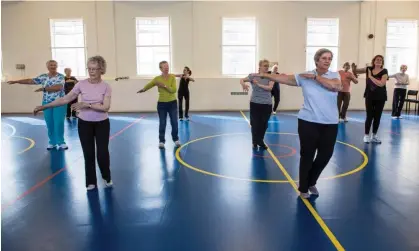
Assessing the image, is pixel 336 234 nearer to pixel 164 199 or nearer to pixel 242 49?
pixel 164 199

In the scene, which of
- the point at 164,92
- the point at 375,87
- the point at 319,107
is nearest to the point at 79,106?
the point at 319,107

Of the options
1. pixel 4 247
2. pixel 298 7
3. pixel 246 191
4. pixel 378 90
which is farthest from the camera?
pixel 298 7

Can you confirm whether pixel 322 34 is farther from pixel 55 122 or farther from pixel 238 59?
pixel 55 122

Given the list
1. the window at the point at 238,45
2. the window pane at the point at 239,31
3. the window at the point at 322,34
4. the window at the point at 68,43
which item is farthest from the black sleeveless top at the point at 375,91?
the window at the point at 68,43

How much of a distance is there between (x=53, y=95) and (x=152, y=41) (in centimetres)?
770

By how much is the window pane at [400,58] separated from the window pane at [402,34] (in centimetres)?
19

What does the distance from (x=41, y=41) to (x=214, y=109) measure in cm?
710

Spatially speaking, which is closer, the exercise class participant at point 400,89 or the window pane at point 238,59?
the exercise class participant at point 400,89

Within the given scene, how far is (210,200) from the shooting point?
158 inches

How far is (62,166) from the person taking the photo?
5.53 meters

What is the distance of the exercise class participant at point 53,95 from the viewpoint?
20.2 ft

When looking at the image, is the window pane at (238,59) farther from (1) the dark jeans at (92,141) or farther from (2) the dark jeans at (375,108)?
(1) the dark jeans at (92,141)

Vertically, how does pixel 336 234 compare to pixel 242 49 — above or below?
below

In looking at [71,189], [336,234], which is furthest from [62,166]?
[336,234]
